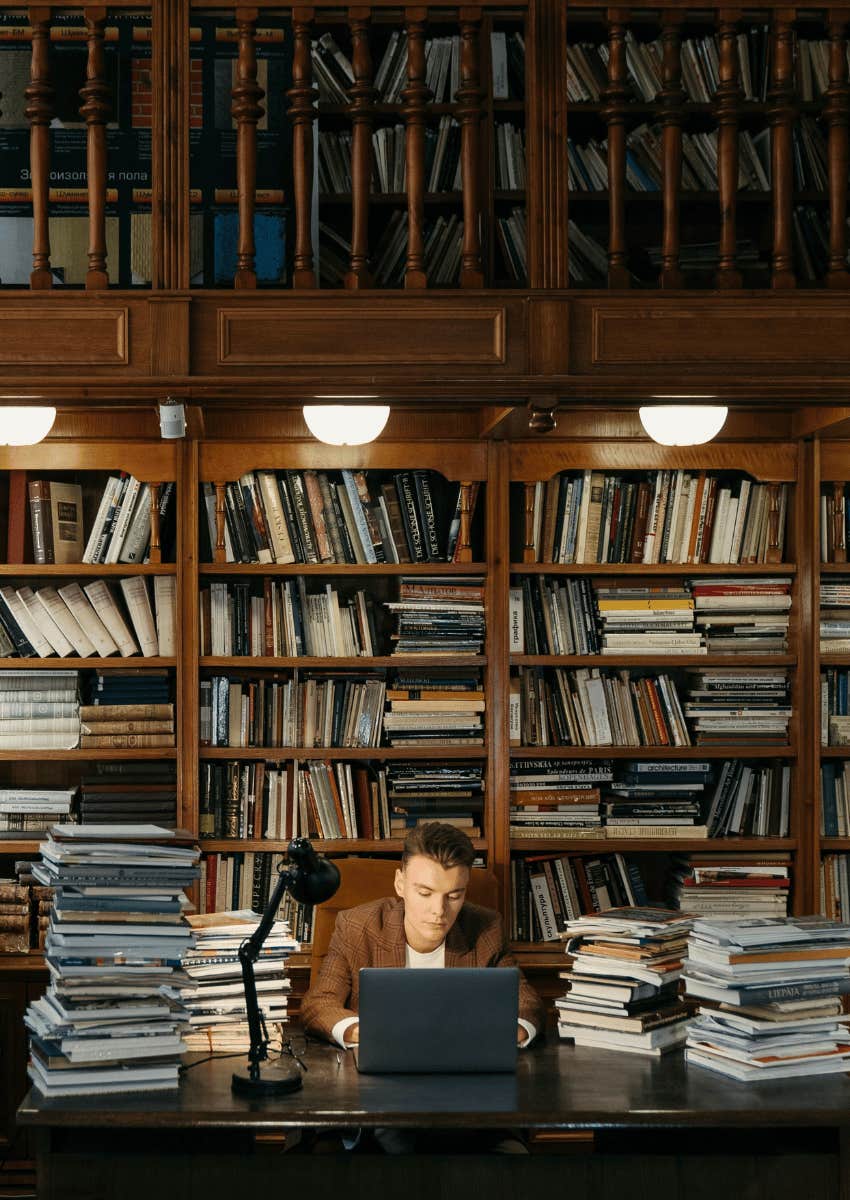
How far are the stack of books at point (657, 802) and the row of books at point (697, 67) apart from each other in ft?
7.04

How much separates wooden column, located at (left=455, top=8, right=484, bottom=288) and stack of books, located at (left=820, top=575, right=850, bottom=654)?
5.31ft

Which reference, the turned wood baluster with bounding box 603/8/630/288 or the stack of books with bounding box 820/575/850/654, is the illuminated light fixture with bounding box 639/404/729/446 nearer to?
the turned wood baluster with bounding box 603/8/630/288

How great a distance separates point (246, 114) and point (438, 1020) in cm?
221

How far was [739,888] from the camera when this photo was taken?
167 inches

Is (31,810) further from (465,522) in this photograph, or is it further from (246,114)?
(246,114)

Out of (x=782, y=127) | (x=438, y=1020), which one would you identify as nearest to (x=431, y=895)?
(x=438, y=1020)

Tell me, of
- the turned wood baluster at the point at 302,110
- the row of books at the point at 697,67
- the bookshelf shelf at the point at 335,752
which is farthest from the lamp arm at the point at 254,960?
the row of books at the point at 697,67

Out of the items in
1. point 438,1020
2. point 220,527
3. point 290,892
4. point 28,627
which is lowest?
point 438,1020

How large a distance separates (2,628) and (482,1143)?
7.26 feet

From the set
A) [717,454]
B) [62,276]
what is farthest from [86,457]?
[717,454]

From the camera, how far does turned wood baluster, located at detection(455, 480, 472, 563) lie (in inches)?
166

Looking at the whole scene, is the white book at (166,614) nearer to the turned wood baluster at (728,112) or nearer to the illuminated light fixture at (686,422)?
the illuminated light fixture at (686,422)

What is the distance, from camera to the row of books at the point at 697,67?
438 centimetres

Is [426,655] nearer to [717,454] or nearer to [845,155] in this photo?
[717,454]
